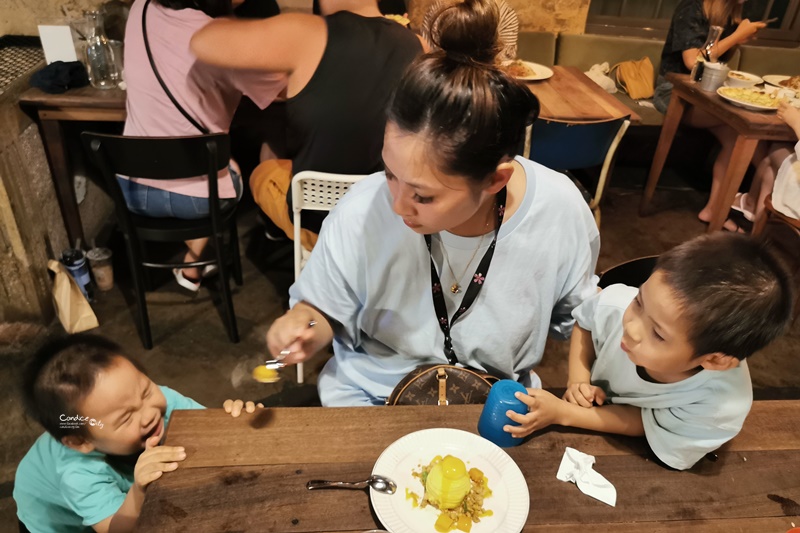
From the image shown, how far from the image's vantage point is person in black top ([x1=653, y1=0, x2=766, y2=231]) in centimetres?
399

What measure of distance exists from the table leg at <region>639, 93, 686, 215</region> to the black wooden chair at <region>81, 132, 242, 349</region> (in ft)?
9.76

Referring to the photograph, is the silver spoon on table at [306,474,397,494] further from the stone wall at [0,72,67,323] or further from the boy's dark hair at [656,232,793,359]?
the stone wall at [0,72,67,323]

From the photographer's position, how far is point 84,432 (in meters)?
1.21

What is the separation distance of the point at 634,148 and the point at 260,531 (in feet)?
15.4

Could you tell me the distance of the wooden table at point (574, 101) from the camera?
9.71 ft

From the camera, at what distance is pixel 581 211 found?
1.36m

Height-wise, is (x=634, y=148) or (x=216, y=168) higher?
(x=216, y=168)

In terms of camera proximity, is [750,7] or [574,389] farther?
[750,7]

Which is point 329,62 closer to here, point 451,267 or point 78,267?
point 451,267

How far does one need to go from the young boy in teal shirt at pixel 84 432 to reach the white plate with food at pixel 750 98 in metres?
3.29

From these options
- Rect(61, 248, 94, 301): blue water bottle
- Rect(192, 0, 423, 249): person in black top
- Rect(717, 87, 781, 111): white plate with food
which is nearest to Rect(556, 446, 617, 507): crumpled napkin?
Rect(192, 0, 423, 249): person in black top

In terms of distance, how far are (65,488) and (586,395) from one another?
1158mm

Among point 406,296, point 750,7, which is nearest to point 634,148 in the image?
point 750,7

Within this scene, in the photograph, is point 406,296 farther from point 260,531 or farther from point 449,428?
point 260,531
